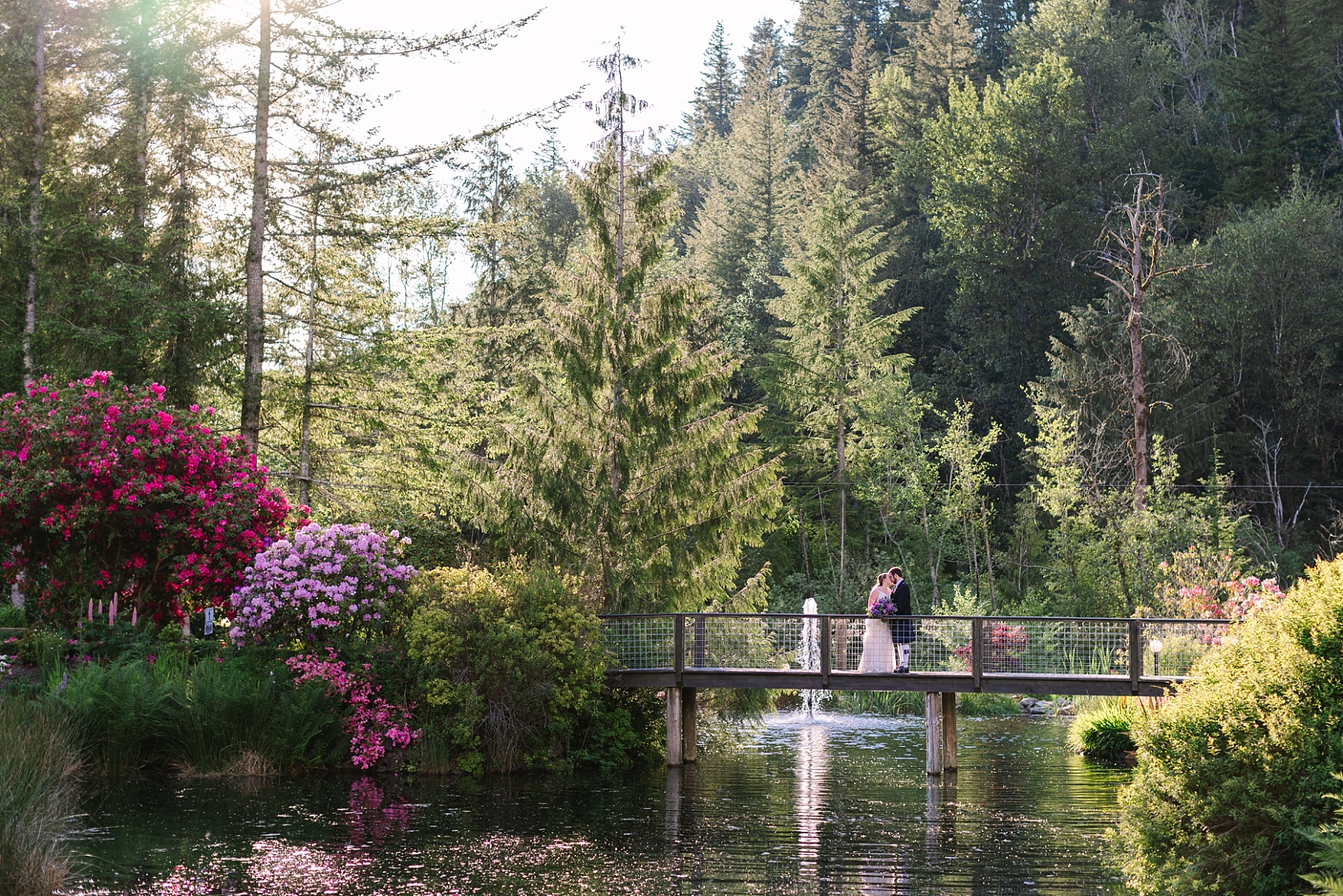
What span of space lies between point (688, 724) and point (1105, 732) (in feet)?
20.9

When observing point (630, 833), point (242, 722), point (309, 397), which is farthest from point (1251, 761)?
point (309, 397)

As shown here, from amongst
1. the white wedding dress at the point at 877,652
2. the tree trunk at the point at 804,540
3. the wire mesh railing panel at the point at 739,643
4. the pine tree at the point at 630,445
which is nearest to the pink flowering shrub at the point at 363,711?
the wire mesh railing panel at the point at 739,643

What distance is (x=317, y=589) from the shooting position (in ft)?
59.0

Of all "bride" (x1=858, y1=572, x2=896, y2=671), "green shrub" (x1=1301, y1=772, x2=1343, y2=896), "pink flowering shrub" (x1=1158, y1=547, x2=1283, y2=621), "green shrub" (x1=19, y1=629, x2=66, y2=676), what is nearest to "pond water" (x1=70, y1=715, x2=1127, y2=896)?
"bride" (x1=858, y1=572, x2=896, y2=671)

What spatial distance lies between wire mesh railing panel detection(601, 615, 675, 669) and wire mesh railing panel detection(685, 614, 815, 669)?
0.31 m

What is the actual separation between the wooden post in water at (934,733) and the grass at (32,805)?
10767 mm

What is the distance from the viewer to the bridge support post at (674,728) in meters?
19.0

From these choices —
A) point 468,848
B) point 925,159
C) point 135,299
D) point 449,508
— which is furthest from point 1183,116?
point 468,848

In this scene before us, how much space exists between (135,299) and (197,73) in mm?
Result: 4240

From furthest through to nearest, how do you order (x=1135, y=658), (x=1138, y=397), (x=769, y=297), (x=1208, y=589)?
(x=769, y=297) < (x=1138, y=397) < (x=1208, y=589) < (x=1135, y=658)

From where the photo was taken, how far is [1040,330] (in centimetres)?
4406

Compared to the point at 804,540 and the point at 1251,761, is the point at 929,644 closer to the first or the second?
the point at 1251,761

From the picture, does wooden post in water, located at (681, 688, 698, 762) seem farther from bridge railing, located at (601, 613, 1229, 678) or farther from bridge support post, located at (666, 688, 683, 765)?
bridge railing, located at (601, 613, 1229, 678)

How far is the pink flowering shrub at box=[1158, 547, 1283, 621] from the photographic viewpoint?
1923 centimetres
